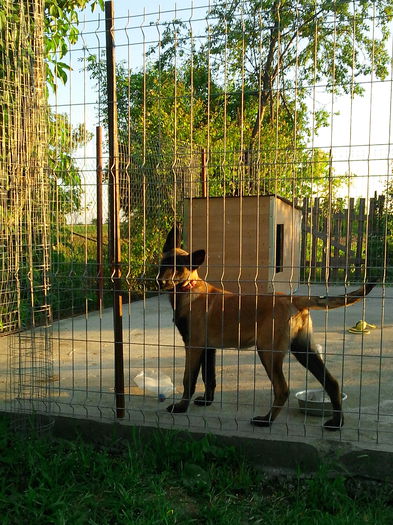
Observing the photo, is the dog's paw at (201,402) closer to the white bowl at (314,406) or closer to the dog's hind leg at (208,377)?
the dog's hind leg at (208,377)

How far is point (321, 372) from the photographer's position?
3.64 m

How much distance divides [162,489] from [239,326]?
4.04ft

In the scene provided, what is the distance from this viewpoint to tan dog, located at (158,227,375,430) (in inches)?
140

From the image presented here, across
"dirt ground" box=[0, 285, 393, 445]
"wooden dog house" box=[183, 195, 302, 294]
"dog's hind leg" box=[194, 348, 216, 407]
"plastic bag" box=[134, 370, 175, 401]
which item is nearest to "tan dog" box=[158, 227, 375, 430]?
"dog's hind leg" box=[194, 348, 216, 407]

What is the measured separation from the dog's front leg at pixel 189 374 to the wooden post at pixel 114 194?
45 cm

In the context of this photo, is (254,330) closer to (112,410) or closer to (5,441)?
(112,410)

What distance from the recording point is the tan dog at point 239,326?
3.56 metres

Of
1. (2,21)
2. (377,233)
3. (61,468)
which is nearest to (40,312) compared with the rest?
(61,468)

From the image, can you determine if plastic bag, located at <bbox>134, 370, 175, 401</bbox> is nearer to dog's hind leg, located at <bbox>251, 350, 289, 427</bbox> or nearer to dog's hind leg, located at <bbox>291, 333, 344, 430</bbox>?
dog's hind leg, located at <bbox>251, 350, 289, 427</bbox>

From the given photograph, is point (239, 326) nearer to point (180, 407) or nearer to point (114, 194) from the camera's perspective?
point (180, 407)

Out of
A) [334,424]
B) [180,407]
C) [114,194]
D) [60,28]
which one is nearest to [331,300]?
[334,424]

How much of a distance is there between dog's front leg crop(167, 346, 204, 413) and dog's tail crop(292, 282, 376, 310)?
858 millimetres

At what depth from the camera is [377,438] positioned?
128 inches

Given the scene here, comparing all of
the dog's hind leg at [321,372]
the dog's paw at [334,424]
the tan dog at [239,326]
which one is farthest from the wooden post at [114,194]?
the dog's paw at [334,424]
